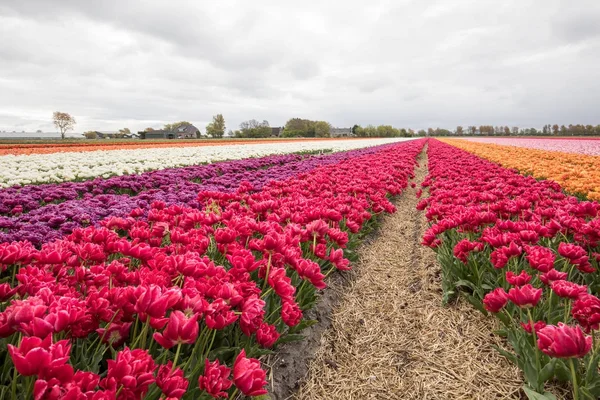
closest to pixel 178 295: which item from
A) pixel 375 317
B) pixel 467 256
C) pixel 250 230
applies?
pixel 250 230

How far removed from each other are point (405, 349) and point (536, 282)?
1.28 m

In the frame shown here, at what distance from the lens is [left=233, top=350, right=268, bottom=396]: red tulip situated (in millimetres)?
1286

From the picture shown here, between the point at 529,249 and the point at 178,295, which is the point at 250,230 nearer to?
the point at 178,295

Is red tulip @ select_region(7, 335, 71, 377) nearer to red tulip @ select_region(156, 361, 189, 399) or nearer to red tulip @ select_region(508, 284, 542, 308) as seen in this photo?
red tulip @ select_region(156, 361, 189, 399)

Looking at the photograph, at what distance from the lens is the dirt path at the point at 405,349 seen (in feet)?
8.29

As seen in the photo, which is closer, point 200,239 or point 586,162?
point 200,239

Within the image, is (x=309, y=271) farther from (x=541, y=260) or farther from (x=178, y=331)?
(x=541, y=260)

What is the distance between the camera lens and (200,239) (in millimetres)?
2496

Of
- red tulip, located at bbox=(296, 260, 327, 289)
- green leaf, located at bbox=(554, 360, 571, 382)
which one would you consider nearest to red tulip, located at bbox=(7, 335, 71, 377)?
red tulip, located at bbox=(296, 260, 327, 289)

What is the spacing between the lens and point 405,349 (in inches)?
119

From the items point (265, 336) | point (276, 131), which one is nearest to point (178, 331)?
point (265, 336)

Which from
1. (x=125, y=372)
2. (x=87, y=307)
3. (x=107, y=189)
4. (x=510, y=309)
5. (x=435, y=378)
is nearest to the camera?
(x=125, y=372)

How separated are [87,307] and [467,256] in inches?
127

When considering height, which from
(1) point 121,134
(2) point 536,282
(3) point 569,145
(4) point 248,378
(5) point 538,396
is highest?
(1) point 121,134
